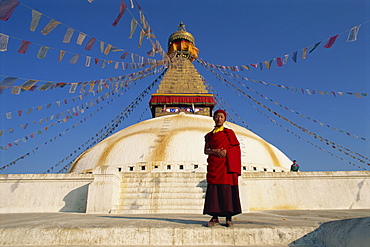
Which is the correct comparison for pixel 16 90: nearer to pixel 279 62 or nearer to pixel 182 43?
pixel 279 62

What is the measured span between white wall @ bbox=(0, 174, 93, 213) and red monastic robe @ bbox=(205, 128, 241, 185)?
6.13 meters

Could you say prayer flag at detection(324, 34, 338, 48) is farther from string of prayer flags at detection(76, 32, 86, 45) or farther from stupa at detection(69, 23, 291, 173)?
string of prayer flags at detection(76, 32, 86, 45)

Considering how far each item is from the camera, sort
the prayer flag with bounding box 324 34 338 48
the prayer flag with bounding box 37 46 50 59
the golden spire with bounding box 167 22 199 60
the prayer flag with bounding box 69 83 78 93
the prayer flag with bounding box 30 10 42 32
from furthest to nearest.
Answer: the golden spire with bounding box 167 22 199 60
the prayer flag with bounding box 69 83 78 93
the prayer flag with bounding box 324 34 338 48
the prayer flag with bounding box 37 46 50 59
the prayer flag with bounding box 30 10 42 32

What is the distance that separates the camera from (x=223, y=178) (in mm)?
3268

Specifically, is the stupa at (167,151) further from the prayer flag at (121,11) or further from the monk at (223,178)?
the monk at (223,178)

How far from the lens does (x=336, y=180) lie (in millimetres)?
8562

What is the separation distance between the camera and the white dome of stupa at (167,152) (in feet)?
36.3

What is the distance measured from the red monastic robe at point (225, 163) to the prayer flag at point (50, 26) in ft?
15.4

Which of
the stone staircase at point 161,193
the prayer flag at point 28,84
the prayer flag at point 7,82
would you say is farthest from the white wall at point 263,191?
the prayer flag at point 7,82

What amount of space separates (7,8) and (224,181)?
458 centimetres

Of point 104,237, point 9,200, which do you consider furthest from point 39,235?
point 9,200

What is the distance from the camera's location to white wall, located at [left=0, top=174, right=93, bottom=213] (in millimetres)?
8312

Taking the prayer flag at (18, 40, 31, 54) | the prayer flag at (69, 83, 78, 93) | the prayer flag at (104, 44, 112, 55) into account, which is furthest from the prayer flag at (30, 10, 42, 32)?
the prayer flag at (69, 83, 78, 93)

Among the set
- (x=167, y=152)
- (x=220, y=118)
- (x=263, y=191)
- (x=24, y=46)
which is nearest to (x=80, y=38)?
(x=24, y=46)
